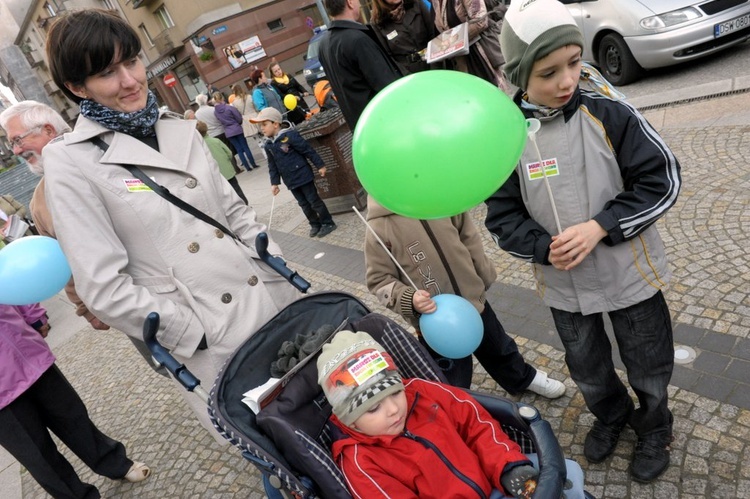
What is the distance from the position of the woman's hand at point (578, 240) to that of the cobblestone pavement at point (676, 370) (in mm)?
1254

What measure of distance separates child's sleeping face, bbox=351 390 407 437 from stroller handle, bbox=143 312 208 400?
26.6 inches

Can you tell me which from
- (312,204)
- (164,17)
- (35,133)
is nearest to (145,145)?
(35,133)

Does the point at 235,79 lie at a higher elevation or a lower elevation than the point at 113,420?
higher

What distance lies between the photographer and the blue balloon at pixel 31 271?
2.19m

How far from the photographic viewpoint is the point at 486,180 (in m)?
1.32

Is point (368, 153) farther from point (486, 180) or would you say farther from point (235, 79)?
point (235, 79)

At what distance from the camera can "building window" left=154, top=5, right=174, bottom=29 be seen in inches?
1166

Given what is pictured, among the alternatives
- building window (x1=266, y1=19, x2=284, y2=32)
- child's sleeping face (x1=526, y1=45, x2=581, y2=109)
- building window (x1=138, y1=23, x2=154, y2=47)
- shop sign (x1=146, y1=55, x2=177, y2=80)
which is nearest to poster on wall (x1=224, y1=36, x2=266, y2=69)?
building window (x1=266, y1=19, x2=284, y2=32)

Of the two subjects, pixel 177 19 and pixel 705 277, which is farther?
pixel 177 19

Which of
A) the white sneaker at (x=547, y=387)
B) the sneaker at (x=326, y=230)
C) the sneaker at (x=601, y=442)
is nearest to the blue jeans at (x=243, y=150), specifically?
the sneaker at (x=326, y=230)

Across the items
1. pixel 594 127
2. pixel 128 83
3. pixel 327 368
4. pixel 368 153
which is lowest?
pixel 327 368

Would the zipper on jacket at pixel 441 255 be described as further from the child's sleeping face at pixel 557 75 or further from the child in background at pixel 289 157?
the child in background at pixel 289 157

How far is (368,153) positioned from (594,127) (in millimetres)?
882

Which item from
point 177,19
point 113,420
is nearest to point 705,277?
point 113,420
